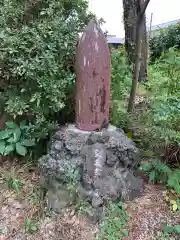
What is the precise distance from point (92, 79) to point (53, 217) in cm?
132

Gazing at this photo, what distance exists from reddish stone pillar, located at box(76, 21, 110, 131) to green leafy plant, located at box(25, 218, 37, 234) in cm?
99

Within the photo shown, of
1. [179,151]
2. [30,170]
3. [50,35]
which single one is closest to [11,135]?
[30,170]

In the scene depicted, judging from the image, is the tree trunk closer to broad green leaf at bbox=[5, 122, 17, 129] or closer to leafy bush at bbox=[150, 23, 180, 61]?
broad green leaf at bbox=[5, 122, 17, 129]

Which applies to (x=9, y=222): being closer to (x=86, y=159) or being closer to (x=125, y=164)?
(x=86, y=159)

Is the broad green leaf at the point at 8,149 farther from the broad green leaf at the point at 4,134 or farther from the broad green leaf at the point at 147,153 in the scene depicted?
the broad green leaf at the point at 147,153

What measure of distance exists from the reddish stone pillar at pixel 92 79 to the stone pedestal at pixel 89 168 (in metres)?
0.15

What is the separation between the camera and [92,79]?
235 cm

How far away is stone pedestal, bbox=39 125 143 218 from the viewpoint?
7.33ft

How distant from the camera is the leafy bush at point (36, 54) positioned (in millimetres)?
2340

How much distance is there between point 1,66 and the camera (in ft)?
7.93

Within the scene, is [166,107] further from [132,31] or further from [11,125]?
[132,31]

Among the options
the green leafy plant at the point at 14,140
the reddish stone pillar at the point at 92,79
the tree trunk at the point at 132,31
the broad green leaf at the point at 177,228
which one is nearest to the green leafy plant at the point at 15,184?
the green leafy plant at the point at 14,140

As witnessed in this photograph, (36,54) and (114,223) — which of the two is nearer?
(114,223)

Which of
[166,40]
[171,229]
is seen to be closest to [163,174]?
[171,229]
